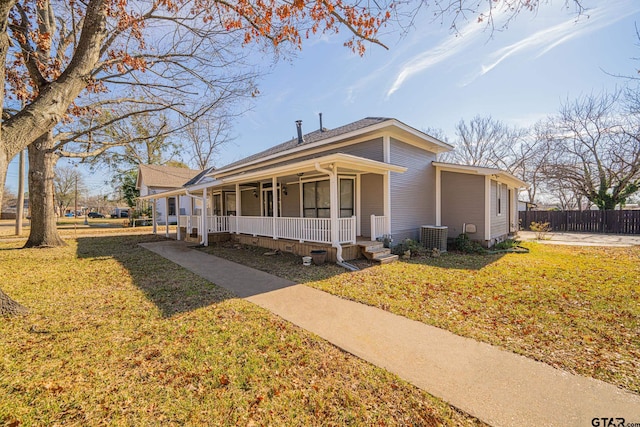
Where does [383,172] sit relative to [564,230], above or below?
above

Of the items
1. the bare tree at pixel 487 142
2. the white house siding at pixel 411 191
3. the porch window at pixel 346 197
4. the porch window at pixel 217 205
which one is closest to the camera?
the white house siding at pixel 411 191

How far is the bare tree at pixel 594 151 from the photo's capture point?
18.2 metres

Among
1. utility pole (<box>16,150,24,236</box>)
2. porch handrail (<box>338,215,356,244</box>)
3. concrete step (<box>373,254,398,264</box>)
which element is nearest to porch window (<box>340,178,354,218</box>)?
porch handrail (<box>338,215,356,244</box>)

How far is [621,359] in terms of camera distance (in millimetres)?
3004

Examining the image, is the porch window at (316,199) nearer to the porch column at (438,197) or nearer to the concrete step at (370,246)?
the concrete step at (370,246)

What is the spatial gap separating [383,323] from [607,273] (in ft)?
22.3

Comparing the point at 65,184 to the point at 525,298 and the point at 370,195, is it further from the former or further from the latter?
the point at 525,298

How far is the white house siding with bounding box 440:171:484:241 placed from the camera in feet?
34.0

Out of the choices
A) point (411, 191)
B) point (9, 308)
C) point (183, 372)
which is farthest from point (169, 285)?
point (411, 191)

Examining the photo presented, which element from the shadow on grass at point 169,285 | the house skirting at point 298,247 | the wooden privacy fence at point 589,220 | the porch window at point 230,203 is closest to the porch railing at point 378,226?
the house skirting at point 298,247

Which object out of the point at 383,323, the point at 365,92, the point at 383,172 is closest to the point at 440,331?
the point at 383,323

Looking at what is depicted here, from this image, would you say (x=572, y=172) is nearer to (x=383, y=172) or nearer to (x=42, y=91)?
(x=383, y=172)

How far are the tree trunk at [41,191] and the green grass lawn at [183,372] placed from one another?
8.85m

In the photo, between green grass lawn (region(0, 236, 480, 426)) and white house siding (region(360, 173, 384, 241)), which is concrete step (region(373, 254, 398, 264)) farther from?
green grass lawn (region(0, 236, 480, 426))
